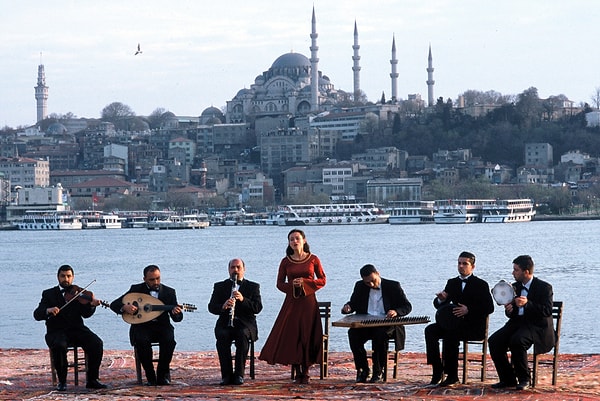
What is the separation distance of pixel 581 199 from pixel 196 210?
Result: 27443 millimetres

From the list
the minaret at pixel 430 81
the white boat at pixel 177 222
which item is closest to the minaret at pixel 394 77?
the minaret at pixel 430 81

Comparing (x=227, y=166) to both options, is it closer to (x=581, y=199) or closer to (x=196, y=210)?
(x=196, y=210)

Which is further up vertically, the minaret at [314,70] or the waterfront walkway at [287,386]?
the minaret at [314,70]

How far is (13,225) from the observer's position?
9725 cm

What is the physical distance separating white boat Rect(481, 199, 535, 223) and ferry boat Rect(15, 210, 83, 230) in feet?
85.5

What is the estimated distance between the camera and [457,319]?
8.32 m

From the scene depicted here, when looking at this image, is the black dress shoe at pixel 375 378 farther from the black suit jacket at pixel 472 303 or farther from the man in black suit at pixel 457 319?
the black suit jacket at pixel 472 303

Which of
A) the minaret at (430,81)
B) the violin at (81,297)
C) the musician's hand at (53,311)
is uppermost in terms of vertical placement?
the minaret at (430,81)

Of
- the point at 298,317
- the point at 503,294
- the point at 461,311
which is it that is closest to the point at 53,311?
the point at 298,317

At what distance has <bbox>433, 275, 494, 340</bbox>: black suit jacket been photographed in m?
8.31

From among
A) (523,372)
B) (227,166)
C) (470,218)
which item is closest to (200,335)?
(523,372)

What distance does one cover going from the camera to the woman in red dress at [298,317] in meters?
8.33

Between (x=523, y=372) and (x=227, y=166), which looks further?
(x=227, y=166)

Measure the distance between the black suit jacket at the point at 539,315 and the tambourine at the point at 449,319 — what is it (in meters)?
0.31
